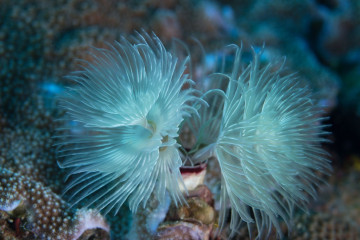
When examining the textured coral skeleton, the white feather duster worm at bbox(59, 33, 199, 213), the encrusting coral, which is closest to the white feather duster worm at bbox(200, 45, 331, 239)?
the textured coral skeleton

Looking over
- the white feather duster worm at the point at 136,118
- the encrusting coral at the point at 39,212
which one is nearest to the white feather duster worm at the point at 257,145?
the white feather duster worm at the point at 136,118

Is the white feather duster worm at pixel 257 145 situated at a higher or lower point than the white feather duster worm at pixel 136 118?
lower

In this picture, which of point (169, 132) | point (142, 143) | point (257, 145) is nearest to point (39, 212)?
point (142, 143)

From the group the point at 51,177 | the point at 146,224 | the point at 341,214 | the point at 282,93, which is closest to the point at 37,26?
the point at 51,177

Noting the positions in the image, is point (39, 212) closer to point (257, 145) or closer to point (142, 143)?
point (142, 143)

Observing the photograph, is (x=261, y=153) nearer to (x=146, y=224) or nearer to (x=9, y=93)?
(x=146, y=224)

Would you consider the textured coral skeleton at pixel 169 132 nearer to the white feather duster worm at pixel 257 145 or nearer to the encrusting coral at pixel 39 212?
the white feather duster worm at pixel 257 145
